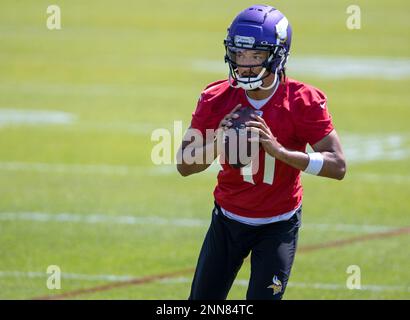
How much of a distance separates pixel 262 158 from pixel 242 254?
65 cm

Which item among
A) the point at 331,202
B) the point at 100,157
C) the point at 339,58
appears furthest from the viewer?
the point at 339,58

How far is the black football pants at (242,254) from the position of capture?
19.3ft

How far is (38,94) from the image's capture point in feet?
61.6

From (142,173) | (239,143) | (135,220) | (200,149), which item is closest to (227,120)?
(239,143)

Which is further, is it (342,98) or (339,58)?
(339,58)

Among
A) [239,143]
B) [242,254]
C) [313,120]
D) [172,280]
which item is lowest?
[172,280]

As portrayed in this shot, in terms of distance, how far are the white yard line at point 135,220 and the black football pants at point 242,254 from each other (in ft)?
14.6

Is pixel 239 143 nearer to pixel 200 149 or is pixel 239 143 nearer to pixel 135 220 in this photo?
pixel 200 149

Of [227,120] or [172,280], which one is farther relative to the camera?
[172,280]

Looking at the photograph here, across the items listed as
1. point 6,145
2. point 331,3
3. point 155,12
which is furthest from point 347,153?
point 331,3

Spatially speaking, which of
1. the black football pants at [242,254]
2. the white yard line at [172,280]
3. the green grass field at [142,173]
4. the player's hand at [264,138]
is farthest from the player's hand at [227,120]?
the white yard line at [172,280]

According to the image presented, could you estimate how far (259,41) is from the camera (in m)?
5.78
